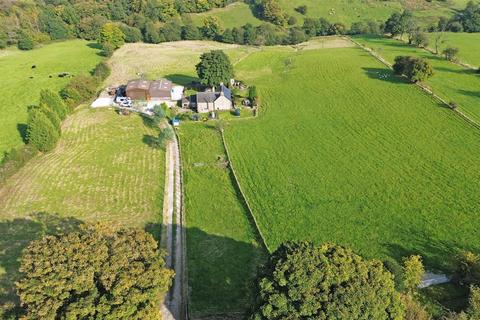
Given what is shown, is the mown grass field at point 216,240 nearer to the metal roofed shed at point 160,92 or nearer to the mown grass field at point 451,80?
the metal roofed shed at point 160,92

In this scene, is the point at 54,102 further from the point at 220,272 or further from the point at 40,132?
the point at 220,272

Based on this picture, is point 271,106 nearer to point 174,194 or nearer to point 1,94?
point 174,194

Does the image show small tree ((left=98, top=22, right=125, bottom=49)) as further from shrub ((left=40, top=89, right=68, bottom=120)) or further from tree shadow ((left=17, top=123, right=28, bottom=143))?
tree shadow ((left=17, top=123, right=28, bottom=143))

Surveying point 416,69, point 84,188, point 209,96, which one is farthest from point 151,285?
point 416,69

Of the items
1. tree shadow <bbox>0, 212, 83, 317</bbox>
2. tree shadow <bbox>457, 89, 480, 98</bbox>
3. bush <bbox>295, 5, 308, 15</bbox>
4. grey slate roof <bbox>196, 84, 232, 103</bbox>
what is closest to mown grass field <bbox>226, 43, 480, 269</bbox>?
tree shadow <bbox>457, 89, 480, 98</bbox>

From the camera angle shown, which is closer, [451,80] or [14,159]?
[14,159]
